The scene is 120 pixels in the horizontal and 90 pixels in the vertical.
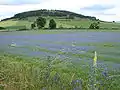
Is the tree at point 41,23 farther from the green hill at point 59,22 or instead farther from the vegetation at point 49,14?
the vegetation at point 49,14

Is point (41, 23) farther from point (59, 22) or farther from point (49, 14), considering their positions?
point (49, 14)

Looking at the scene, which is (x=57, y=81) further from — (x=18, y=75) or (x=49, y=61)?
(x=18, y=75)

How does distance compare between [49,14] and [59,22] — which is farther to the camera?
[49,14]

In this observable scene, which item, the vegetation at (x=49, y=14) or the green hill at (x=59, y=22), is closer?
the green hill at (x=59, y=22)

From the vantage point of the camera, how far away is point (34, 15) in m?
132

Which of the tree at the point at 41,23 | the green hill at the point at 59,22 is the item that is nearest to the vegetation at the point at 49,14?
the green hill at the point at 59,22

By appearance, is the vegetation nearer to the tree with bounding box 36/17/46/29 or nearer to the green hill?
the green hill

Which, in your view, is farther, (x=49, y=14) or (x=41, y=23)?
(x=49, y=14)

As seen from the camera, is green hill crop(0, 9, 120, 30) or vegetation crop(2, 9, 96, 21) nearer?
green hill crop(0, 9, 120, 30)

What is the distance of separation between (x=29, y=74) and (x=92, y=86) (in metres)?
3.85

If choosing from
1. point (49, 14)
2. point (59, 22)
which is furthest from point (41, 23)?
point (49, 14)

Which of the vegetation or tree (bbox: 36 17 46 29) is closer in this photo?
tree (bbox: 36 17 46 29)

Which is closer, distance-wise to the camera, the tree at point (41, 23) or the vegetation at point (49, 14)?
the tree at point (41, 23)

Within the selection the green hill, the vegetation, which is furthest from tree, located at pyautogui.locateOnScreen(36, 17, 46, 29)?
the vegetation
